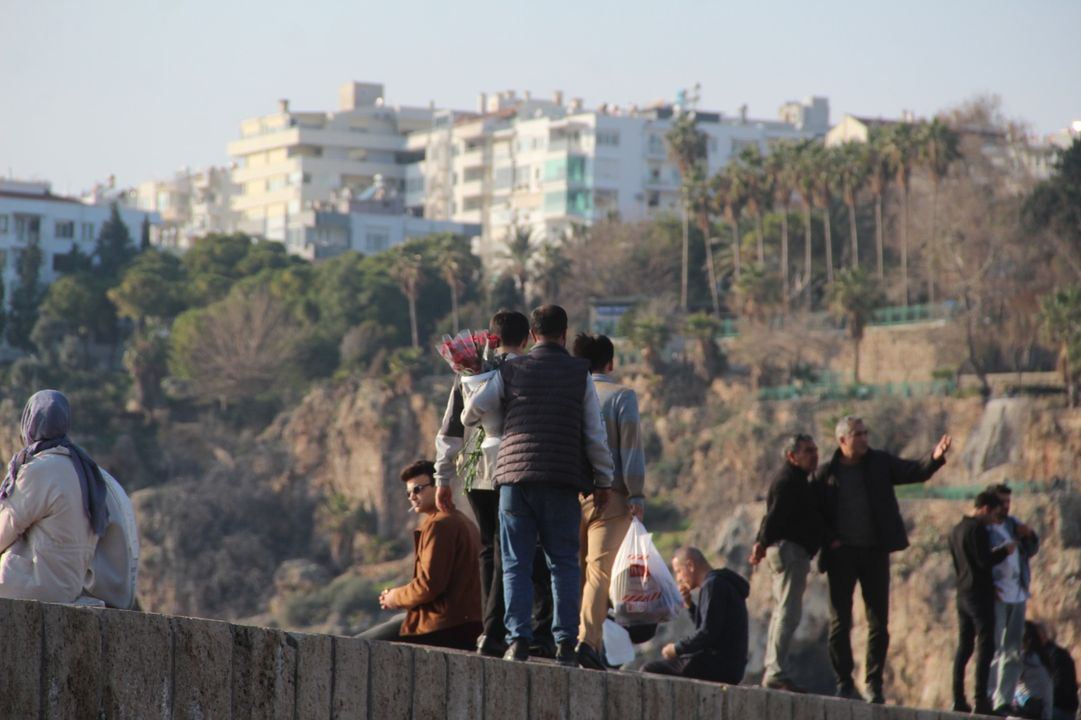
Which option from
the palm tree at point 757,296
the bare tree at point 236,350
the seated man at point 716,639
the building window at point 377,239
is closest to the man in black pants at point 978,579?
the seated man at point 716,639

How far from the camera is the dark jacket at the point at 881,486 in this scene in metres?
12.7

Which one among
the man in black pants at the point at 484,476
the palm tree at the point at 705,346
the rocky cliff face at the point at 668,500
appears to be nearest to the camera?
the man in black pants at the point at 484,476

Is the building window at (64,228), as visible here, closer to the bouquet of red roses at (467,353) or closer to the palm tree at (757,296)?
the palm tree at (757,296)

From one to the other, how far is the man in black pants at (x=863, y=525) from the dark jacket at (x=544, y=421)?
11.7 ft

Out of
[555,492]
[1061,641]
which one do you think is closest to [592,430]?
[555,492]

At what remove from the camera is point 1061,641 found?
5062 centimetres

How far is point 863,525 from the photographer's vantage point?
41.9 ft

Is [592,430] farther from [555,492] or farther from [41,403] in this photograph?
[41,403]

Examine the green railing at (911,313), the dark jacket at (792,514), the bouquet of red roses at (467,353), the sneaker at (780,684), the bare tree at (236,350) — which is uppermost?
the green railing at (911,313)

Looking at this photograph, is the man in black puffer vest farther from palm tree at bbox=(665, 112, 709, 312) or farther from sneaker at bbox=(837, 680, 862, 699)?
palm tree at bbox=(665, 112, 709, 312)

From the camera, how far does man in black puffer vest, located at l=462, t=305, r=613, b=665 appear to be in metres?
9.54

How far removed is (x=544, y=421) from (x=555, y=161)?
98.4m

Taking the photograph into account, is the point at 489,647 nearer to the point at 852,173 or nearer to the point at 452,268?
the point at 852,173

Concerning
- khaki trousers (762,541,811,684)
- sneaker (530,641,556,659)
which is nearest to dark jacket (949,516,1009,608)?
khaki trousers (762,541,811,684)
